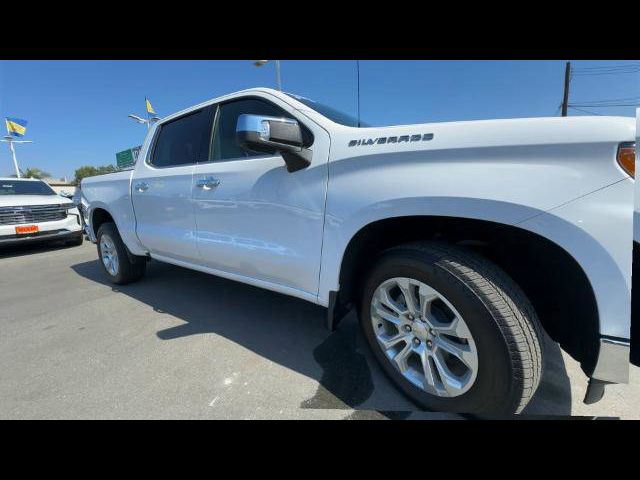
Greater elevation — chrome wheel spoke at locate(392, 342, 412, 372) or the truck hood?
the truck hood

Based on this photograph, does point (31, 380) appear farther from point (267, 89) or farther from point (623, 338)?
point (623, 338)

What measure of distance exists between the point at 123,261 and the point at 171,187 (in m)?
1.56

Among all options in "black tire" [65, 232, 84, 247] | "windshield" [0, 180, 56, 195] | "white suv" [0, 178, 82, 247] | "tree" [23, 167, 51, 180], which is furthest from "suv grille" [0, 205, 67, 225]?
"tree" [23, 167, 51, 180]

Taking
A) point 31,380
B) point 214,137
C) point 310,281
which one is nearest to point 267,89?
point 214,137

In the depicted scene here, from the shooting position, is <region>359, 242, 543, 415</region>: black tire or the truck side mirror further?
the truck side mirror

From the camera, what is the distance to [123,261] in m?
3.70

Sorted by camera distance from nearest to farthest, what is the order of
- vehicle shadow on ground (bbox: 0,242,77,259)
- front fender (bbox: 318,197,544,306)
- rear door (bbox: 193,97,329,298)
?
front fender (bbox: 318,197,544,306) → rear door (bbox: 193,97,329,298) → vehicle shadow on ground (bbox: 0,242,77,259)

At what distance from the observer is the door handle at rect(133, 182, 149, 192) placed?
122 inches

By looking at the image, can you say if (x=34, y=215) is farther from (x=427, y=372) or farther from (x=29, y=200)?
(x=427, y=372)

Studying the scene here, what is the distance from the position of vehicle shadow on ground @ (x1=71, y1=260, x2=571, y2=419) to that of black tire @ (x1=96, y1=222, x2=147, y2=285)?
0.43 feet

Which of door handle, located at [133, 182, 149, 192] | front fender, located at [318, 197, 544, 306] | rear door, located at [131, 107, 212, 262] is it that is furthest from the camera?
door handle, located at [133, 182, 149, 192]

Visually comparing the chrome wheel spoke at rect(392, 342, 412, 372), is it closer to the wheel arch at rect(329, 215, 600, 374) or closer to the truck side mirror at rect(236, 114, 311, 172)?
the wheel arch at rect(329, 215, 600, 374)

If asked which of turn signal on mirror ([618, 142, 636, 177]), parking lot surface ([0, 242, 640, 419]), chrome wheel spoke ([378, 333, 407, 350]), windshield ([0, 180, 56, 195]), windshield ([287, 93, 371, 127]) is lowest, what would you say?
parking lot surface ([0, 242, 640, 419])

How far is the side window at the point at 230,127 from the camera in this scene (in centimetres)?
230
